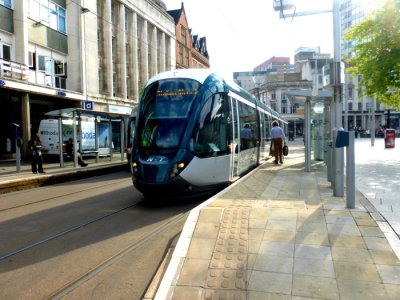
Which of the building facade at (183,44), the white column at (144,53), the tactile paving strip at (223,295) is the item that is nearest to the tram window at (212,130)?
the tactile paving strip at (223,295)

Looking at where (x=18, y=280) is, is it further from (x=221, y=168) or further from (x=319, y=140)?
(x=319, y=140)

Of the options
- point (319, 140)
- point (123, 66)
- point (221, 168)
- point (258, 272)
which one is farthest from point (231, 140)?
point (123, 66)

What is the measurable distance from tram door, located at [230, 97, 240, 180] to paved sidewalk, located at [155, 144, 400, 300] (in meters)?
2.99

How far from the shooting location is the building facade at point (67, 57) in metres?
20.5

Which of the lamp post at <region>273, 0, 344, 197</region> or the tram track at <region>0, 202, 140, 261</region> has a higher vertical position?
the lamp post at <region>273, 0, 344, 197</region>

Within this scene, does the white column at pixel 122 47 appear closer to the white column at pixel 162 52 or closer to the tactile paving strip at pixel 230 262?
the white column at pixel 162 52

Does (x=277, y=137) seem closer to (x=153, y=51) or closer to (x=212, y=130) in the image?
(x=212, y=130)

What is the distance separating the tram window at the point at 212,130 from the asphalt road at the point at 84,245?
1.31 m

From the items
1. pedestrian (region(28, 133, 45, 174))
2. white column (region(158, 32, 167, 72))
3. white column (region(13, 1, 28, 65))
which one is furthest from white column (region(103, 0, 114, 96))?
pedestrian (region(28, 133, 45, 174))

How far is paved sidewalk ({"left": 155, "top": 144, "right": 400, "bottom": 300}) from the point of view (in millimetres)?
3422

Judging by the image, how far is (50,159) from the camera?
816 inches

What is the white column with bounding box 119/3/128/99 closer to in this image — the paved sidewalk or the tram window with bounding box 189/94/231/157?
the tram window with bounding box 189/94/231/157

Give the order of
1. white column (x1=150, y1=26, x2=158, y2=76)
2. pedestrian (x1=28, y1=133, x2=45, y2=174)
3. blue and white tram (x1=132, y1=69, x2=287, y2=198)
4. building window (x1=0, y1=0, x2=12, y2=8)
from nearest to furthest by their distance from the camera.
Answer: blue and white tram (x1=132, y1=69, x2=287, y2=198) → pedestrian (x1=28, y1=133, x2=45, y2=174) → building window (x1=0, y1=0, x2=12, y2=8) → white column (x1=150, y1=26, x2=158, y2=76)

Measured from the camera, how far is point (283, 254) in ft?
13.4
